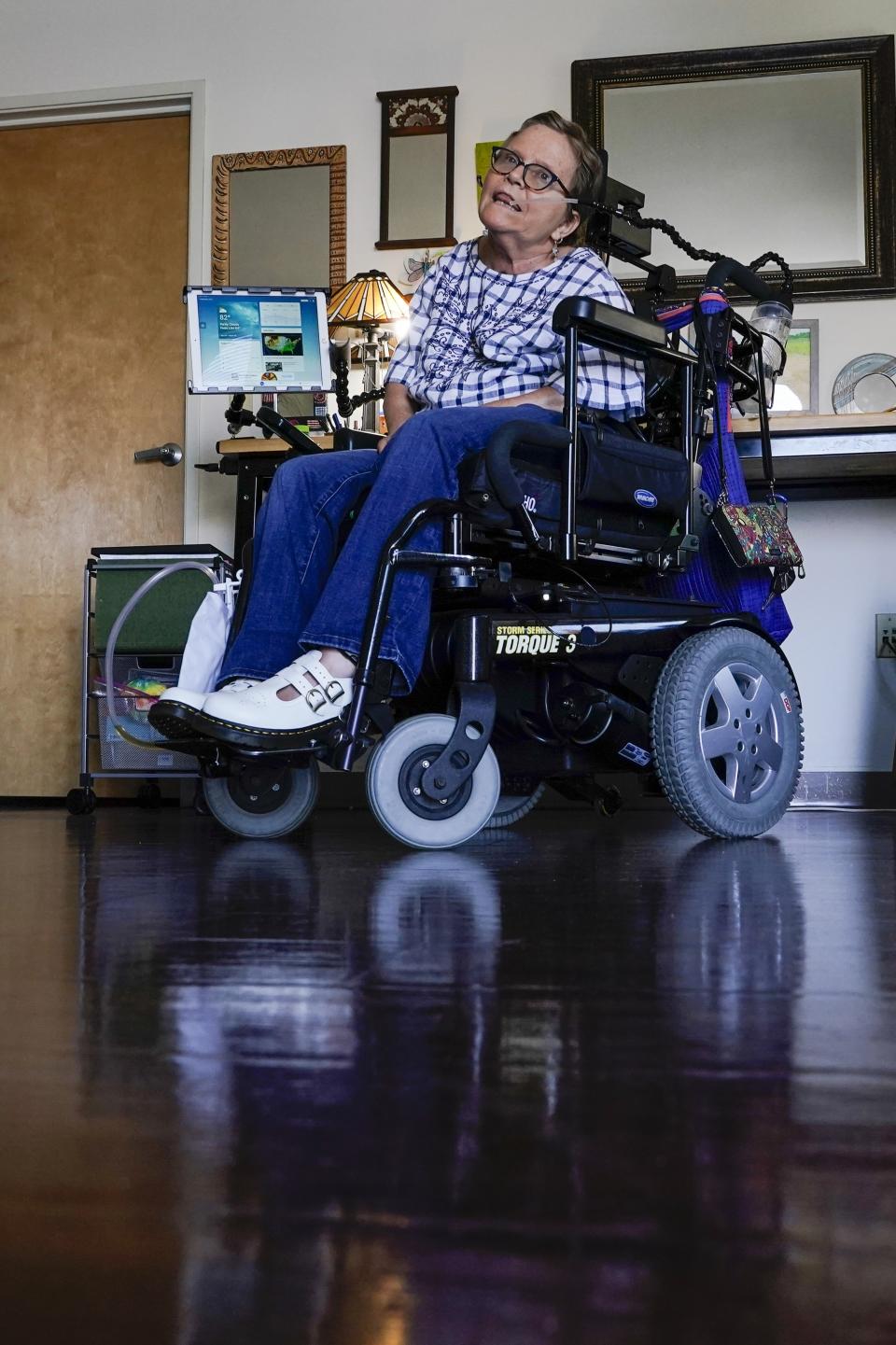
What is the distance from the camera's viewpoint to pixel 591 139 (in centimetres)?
334

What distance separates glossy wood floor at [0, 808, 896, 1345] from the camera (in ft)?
0.95

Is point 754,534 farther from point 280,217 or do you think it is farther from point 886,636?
point 280,217

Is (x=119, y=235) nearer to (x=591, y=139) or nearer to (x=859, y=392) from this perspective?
(x=591, y=139)

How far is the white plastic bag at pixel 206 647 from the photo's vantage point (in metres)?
1.73

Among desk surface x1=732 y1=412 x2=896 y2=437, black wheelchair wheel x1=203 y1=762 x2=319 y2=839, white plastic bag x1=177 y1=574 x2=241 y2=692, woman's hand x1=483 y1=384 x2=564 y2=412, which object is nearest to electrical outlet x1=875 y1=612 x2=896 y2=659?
desk surface x1=732 y1=412 x2=896 y2=437

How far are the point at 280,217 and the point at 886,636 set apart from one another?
2.02 metres

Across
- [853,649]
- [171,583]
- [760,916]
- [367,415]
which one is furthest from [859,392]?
[760,916]

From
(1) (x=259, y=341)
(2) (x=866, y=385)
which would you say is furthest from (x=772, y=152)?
(1) (x=259, y=341)

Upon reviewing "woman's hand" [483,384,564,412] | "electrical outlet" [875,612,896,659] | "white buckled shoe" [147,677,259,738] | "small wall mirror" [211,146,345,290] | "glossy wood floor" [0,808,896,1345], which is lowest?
"glossy wood floor" [0,808,896,1345]

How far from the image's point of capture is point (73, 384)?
3.78m

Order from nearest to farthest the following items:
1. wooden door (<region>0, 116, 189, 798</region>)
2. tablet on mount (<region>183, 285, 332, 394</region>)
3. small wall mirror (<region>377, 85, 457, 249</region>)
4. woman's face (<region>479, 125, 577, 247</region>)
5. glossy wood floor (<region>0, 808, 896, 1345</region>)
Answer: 1. glossy wood floor (<region>0, 808, 896, 1345</region>)
2. woman's face (<region>479, 125, 577, 247</region>)
3. tablet on mount (<region>183, 285, 332, 394</region>)
4. small wall mirror (<region>377, 85, 457, 249</region>)
5. wooden door (<region>0, 116, 189, 798</region>)

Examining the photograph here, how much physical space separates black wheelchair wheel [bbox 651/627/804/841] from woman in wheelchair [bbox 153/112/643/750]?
39 cm

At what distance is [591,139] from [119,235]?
56.7 inches

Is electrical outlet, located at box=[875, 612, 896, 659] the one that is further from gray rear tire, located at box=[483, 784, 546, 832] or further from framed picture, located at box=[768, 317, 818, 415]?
gray rear tire, located at box=[483, 784, 546, 832]
